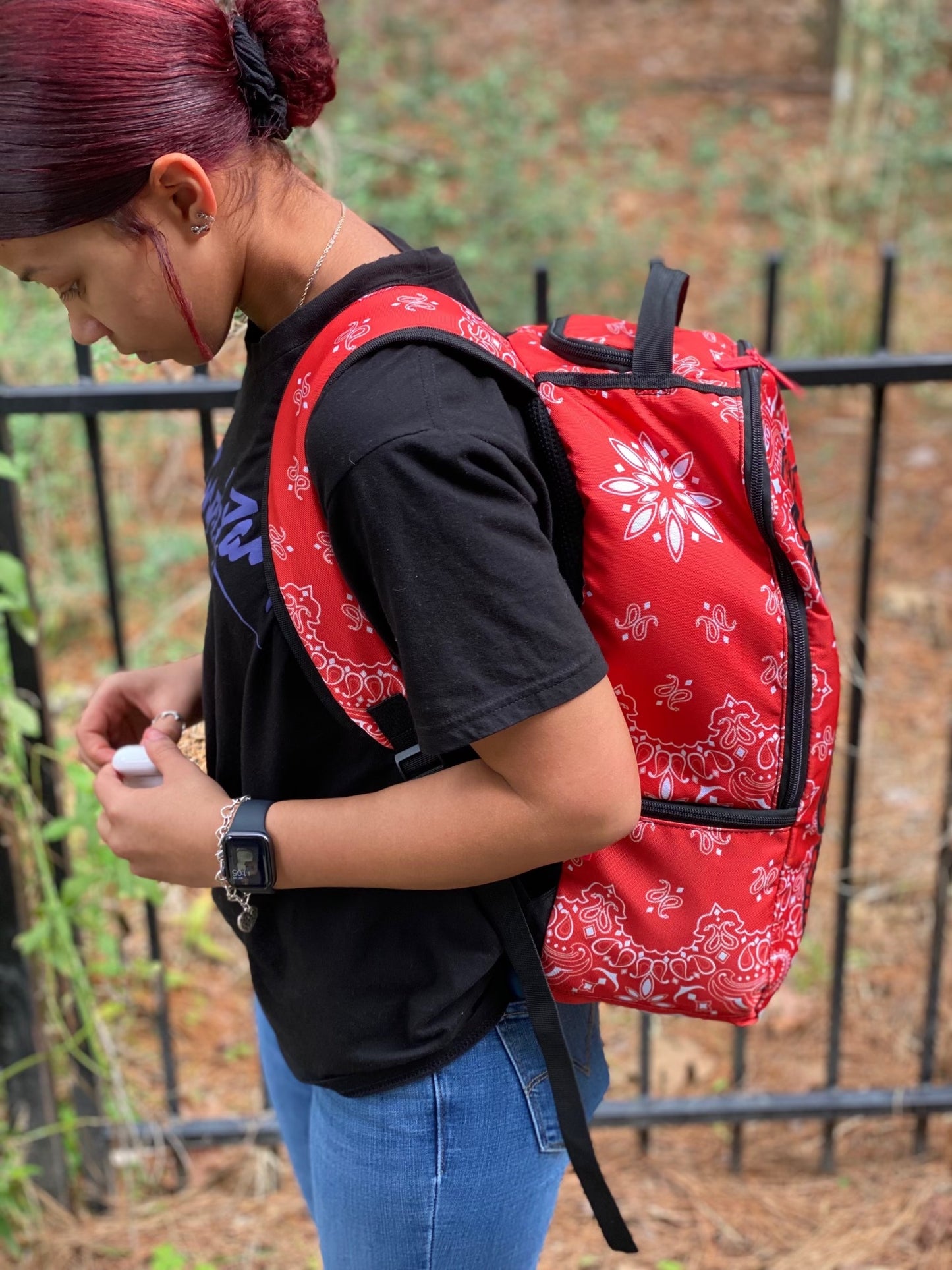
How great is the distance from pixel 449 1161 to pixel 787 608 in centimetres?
59

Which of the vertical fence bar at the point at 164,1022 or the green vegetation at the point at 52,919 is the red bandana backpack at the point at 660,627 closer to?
the green vegetation at the point at 52,919

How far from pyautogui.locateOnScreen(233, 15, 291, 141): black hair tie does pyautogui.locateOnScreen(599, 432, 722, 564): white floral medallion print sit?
384 millimetres

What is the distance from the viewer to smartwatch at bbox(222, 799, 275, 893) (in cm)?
109

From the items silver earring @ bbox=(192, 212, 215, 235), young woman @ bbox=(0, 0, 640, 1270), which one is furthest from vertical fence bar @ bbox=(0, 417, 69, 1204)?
silver earring @ bbox=(192, 212, 215, 235)

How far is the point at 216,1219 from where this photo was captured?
2.35m

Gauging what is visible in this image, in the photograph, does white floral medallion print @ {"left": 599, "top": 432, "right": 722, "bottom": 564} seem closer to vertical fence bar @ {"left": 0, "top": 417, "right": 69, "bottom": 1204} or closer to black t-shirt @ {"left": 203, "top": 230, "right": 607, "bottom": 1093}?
black t-shirt @ {"left": 203, "top": 230, "right": 607, "bottom": 1093}

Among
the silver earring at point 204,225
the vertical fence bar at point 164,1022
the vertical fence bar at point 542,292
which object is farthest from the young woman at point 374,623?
the vertical fence bar at point 164,1022

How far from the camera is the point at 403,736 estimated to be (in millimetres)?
1047

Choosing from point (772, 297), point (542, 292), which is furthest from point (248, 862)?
point (772, 297)

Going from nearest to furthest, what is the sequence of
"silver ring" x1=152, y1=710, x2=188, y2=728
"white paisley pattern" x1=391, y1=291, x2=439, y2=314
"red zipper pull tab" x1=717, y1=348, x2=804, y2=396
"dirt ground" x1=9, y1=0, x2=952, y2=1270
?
"white paisley pattern" x1=391, y1=291, x2=439, y2=314, "red zipper pull tab" x1=717, y1=348, x2=804, y2=396, "silver ring" x1=152, y1=710, x2=188, y2=728, "dirt ground" x1=9, y1=0, x2=952, y2=1270

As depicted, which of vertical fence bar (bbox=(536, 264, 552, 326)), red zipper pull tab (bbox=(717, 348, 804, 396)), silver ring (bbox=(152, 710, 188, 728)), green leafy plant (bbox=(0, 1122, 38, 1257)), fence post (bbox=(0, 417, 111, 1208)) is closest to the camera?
red zipper pull tab (bbox=(717, 348, 804, 396))

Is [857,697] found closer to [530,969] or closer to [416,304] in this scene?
[530,969]

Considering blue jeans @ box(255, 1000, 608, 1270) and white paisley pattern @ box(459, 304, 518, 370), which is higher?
white paisley pattern @ box(459, 304, 518, 370)

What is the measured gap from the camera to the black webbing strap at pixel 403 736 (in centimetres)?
103
